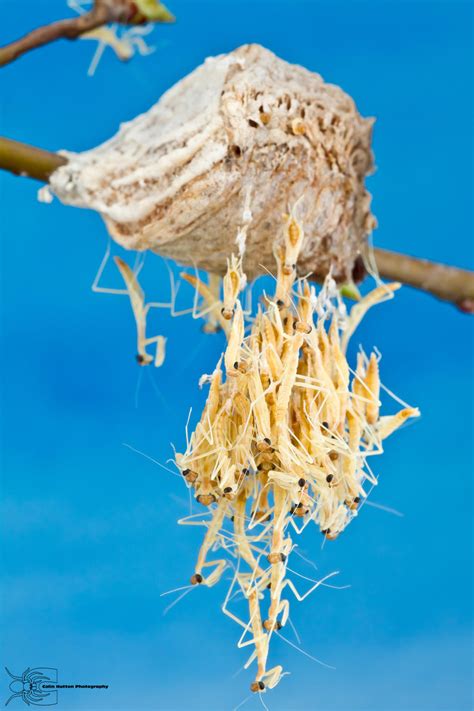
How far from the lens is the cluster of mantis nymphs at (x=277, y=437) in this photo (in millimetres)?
950

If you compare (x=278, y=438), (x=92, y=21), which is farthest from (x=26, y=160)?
(x=278, y=438)

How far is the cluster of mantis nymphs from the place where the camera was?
0.95m

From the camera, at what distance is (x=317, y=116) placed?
1.05 metres

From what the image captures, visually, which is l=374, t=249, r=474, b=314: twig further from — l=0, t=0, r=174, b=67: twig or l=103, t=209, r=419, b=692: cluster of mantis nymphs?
l=0, t=0, r=174, b=67: twig

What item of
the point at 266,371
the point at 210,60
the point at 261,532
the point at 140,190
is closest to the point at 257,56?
the point at 210,60

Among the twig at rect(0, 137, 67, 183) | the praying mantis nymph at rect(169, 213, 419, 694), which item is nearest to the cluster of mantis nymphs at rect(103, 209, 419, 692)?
the praying mantis nymph at rect(169, 213, 419, 694)

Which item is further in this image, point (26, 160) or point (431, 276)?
point (431, 276)

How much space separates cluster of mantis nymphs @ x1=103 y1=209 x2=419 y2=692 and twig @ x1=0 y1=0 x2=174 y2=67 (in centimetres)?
35

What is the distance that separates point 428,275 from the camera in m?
1.19

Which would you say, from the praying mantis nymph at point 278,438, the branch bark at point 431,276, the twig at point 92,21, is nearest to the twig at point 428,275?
the branch bark at point 431,276

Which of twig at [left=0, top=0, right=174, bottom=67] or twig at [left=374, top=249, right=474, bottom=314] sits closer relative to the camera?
twig at [left=0, top=0, right=174, bottom=67]

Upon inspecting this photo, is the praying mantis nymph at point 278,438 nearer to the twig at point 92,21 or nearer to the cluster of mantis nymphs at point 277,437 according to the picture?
the cluster of mantis nymphs at point 277,437

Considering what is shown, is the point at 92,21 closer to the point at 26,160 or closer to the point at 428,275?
the point at 26,160

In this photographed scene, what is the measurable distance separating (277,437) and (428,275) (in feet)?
1.17
